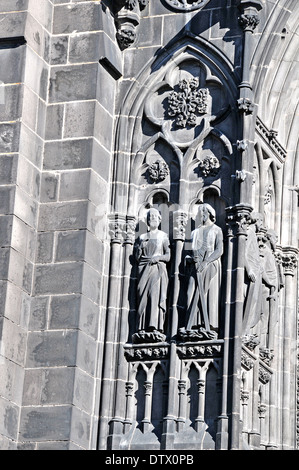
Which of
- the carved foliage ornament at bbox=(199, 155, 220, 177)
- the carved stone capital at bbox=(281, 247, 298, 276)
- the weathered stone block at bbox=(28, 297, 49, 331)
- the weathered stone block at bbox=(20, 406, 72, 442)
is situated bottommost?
the weathered stone block at bbox=(20, 406, 72, 442)

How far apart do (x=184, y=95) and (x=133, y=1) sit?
163 cm

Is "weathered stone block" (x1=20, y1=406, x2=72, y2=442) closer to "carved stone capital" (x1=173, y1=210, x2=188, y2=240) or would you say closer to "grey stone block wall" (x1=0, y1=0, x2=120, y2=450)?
"grey stone block wall" (x1=0, y1=0, x2=120, y2=450)

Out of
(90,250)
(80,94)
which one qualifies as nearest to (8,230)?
(90,250)

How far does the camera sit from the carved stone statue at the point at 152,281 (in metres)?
18.6

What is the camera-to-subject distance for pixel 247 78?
19172mm

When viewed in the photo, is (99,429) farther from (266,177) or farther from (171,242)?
(266,177)

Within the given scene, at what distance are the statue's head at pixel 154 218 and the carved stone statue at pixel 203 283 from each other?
0.61 meters

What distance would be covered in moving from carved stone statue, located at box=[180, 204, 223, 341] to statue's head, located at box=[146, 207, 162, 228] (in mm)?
609

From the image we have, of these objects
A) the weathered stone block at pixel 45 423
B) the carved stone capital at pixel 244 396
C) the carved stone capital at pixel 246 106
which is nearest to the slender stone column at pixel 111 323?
the weathered stone block at pixel 45 423

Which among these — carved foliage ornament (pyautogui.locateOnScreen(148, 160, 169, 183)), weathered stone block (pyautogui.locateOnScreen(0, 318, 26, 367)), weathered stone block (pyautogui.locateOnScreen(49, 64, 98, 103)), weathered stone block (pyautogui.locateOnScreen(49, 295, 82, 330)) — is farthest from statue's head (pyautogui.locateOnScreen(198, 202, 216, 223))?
weathered stone block (pyautogui.locateOnScreen(0, 318, 26, 367))

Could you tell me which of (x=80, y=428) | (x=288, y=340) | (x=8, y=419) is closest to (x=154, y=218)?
(x=288, y=340)

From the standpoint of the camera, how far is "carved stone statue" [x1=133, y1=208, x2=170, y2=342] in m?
18.6

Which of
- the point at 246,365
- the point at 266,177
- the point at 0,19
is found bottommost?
the point at 246,365
